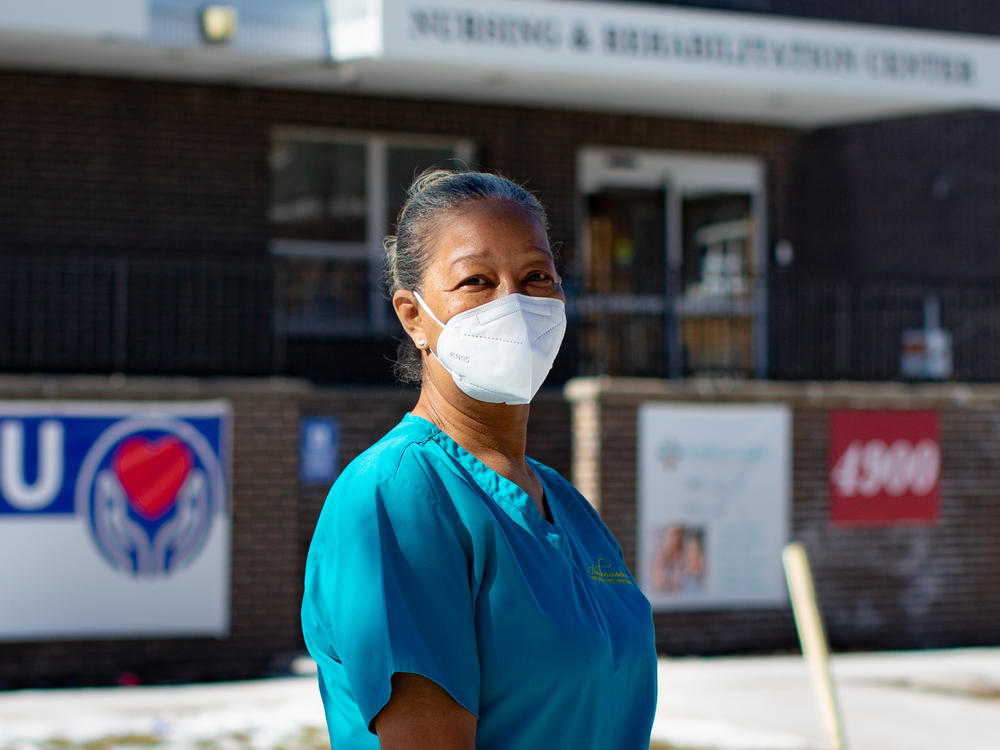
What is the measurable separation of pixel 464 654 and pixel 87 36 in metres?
9.48

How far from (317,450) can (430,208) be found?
832 centimetres

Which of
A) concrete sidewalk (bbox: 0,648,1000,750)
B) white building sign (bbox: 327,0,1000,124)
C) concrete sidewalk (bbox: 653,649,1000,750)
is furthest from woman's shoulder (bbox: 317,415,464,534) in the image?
white building sign (bbox: 327,0,1000,124)

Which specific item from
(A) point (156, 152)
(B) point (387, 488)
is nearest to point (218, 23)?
(A) point (156, 152)

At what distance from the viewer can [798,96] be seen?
12.8 metres

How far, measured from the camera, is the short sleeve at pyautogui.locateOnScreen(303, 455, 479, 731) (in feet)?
5.98

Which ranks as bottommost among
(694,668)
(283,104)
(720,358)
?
(694,668)

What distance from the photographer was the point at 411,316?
225 cm

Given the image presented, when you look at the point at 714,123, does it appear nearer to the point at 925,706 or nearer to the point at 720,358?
the point at 720,358

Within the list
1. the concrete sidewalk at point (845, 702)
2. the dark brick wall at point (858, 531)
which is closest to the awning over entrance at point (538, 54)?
the dark brick wall at point (858, 531)

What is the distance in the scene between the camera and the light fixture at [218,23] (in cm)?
1067

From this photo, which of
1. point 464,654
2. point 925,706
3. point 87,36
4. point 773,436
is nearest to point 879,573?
point 773,436

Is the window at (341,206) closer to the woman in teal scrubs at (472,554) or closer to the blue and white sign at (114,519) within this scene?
the blue and white sign at (114,519)

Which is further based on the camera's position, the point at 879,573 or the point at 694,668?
the point at 879,573

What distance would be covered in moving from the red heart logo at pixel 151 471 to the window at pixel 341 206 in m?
2.51
